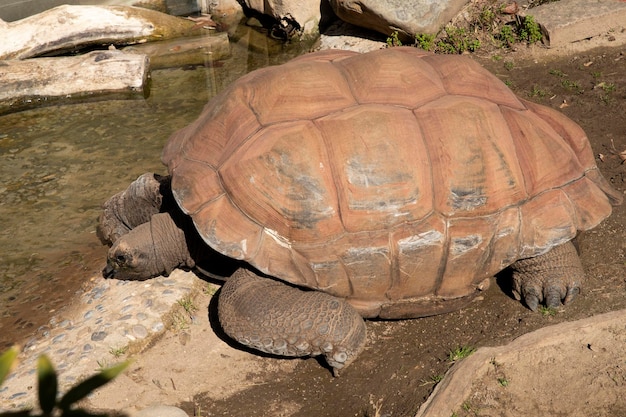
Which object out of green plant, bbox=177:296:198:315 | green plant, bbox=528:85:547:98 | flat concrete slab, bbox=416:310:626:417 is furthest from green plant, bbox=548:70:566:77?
green plant, bbox=177:296:198:315

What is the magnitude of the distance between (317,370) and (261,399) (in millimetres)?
430

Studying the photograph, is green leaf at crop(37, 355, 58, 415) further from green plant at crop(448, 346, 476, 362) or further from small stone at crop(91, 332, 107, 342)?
small stone at crop(91, 332, 107, 342)

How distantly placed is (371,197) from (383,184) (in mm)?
106

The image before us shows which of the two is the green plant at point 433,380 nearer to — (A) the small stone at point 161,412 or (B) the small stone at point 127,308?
(A) the small stone at point 161,412

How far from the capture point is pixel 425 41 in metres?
8.33

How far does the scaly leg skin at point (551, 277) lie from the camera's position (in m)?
4.53

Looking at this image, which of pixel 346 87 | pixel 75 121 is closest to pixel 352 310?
pixel 346 87

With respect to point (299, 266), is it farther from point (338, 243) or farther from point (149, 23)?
point (149, 23)

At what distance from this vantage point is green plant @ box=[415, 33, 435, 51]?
27.3 ft

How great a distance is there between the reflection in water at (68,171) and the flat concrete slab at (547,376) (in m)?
3.00

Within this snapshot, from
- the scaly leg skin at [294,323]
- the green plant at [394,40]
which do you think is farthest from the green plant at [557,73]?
the scaly leg skin at [294,323]

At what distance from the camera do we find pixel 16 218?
631 centimetres

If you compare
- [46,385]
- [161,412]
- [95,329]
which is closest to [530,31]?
[95,329]

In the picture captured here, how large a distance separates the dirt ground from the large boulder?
396cm
